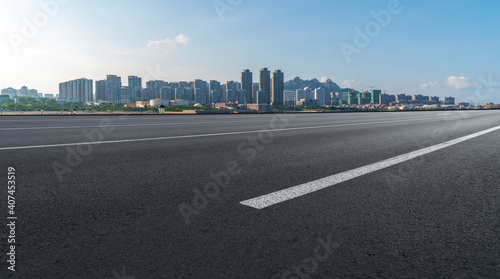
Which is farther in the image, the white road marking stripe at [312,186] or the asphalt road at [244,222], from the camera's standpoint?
the white road marking stripe at [312,186]

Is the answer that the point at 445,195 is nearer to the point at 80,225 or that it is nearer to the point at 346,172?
the point at 346,172

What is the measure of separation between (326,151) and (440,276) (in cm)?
512

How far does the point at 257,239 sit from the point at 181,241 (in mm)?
518

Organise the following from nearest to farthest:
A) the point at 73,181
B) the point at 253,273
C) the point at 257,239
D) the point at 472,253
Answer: the point at 253,273
the point at 472,253
the point at 257,239
the point at 73,181

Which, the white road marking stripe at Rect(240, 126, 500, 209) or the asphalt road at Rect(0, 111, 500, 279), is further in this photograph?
the white road marking stripe at Rect(240, 126, 500, 209)

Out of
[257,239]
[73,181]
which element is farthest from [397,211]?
[73,181]

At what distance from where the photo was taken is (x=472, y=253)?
211cm

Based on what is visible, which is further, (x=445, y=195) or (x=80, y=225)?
(x=445, y=195)

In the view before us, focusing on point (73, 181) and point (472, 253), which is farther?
point (73, 181)

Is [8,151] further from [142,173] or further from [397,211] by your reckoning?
[397,211]

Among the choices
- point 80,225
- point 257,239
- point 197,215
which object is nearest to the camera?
point 257,239

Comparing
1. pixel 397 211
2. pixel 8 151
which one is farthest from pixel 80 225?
pixel 8 151

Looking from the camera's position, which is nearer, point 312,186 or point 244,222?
point 244,222

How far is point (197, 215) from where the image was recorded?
2.80 m
